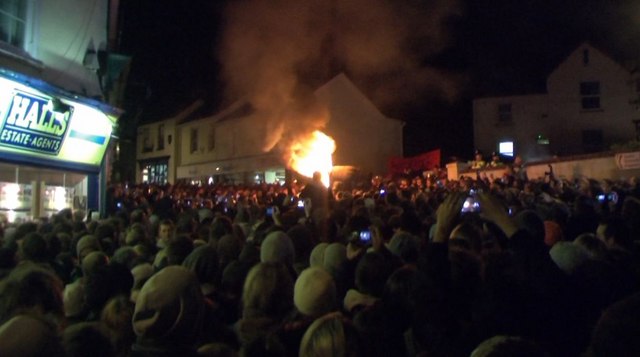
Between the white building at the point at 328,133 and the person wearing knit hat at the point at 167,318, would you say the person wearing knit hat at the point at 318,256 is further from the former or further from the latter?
the white building at the point at 328,133

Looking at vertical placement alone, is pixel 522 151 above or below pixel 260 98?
below

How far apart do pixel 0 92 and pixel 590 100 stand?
27812 mm

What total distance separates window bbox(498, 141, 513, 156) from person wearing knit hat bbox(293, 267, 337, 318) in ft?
93.5

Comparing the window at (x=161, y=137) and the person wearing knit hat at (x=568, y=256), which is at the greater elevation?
the window at (x=161, y=137)

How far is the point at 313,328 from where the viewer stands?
2549mm

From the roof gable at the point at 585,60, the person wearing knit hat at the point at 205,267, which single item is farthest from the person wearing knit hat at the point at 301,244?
the roof gable at the point at 585,60

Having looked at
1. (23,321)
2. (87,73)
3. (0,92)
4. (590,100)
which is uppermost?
(590,100)

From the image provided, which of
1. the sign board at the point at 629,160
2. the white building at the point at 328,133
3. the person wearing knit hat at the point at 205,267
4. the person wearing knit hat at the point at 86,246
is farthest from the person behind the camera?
the white building at the point at 328,133

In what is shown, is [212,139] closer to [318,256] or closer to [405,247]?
[318,256]

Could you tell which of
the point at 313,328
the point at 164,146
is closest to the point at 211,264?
the point at 313,328

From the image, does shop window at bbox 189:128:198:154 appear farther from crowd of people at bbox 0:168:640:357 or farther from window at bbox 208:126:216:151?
crowd of people at bbox 0:168:640:357

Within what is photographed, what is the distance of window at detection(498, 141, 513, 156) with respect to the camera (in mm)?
30653

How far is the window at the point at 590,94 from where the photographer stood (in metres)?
30.2

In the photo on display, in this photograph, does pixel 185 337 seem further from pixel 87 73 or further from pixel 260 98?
pixel 260 98
